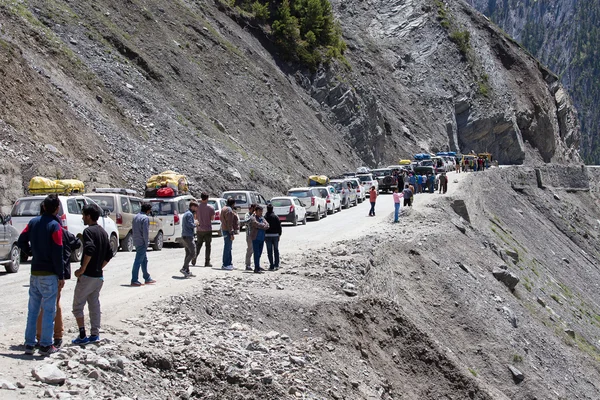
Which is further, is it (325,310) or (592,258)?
(592,258)

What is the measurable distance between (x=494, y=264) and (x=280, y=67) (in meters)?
40.6

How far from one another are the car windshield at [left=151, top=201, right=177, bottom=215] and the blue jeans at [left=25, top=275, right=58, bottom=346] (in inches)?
606

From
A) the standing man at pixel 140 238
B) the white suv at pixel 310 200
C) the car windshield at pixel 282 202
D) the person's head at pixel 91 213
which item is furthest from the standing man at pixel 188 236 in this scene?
the white suv at pixel 310 200

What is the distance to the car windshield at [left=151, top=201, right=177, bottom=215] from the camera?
24.4 meters

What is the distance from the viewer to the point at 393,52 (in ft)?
290

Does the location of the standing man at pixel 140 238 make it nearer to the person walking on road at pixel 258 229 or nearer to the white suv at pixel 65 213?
the person walking on road at pixel 258 229

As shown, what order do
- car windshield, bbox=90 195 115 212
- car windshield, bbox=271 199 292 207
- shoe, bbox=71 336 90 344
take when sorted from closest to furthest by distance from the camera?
shoe, bbox=71 336 90 344, car windshield, bbox=90 195 115 212, car windshield, bbox=271 199 292 207

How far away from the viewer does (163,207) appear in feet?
80.5

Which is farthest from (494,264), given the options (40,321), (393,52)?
(393,52)

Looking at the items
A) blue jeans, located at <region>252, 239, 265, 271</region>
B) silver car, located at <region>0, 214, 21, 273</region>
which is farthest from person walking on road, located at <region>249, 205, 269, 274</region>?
silver car, located at <region>0, 214, 21, 273</region>

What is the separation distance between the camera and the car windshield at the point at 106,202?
22.2m

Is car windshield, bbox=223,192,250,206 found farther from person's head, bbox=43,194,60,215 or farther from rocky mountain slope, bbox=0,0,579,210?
person's head, bbox=43,194,60,215

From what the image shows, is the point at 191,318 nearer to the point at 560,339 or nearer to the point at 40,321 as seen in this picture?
the point at 40,321

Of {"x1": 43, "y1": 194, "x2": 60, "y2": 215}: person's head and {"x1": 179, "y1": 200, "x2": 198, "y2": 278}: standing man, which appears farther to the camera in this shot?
{"x1": 179, "y1": 200, "x2": 198, "y2": 278}: standing man
